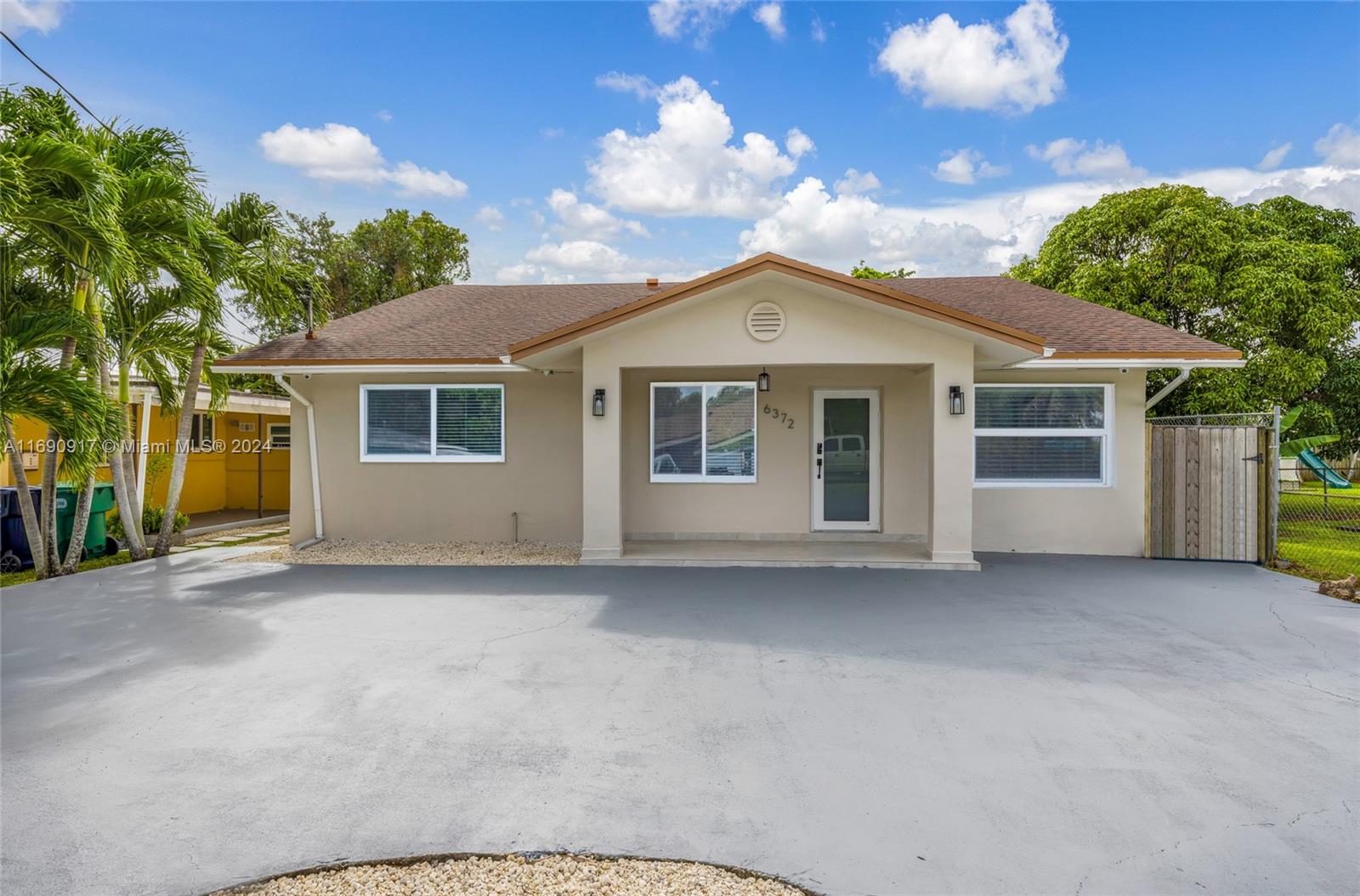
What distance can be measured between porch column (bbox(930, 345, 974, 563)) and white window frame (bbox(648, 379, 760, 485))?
2739 mm

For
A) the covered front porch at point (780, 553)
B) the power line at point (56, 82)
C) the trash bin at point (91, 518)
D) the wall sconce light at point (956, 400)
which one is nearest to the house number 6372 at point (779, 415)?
the covered front porch at point (780, 553)

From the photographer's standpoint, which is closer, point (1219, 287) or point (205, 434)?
point (205, 434)

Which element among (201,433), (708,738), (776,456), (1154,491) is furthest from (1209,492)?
(201,433)

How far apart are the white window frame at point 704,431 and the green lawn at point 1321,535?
7.38 meters

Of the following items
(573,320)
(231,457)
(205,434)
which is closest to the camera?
(573,320)

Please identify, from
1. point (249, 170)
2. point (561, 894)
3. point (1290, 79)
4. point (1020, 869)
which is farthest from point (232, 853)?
point (1290, 79)

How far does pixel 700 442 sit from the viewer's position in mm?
11031

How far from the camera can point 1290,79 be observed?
14.2 metres

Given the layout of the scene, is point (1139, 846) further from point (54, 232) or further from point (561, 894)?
point (54, 232)

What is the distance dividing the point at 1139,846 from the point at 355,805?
11.7ft

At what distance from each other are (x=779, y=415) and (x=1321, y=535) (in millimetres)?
10932

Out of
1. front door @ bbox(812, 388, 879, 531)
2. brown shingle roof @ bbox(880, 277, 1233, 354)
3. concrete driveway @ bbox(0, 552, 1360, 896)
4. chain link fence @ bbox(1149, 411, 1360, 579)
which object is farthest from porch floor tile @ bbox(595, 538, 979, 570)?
chain link fence @ bbox(1149, 411, 1360, 579)

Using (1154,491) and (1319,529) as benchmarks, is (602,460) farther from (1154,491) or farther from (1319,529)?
(1319,529)

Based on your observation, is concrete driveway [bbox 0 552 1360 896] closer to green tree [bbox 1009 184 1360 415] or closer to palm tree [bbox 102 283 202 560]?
palm tree [bbox 102 283 202 560]
